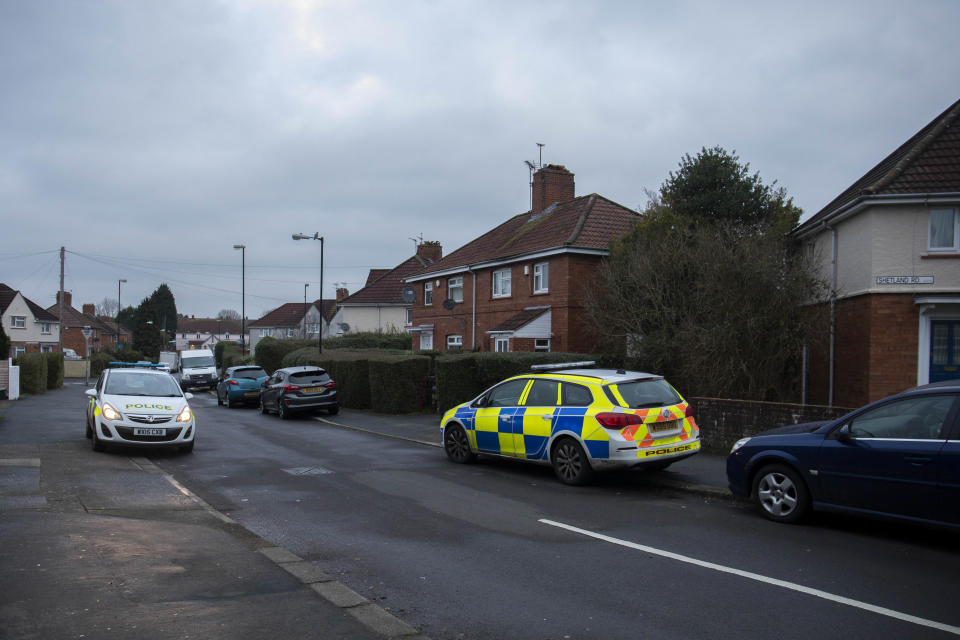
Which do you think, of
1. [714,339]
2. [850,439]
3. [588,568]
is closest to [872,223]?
[714,339]

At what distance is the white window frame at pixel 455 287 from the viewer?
33281 mm

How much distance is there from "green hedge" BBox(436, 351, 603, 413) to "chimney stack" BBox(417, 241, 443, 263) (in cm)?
2840

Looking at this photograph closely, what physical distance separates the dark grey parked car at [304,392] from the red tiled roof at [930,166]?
14858mm

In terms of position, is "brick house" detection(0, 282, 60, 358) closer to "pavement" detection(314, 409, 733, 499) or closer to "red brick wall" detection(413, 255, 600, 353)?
"red brick wall" detection(413, 255, 600, 353)

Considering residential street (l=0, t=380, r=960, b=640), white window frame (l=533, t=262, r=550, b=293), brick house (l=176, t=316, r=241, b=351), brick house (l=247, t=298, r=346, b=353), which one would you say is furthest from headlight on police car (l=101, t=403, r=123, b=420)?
brick house (l=176, t=316, r=241, b=351)

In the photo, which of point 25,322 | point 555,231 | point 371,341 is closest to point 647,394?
point 555,231

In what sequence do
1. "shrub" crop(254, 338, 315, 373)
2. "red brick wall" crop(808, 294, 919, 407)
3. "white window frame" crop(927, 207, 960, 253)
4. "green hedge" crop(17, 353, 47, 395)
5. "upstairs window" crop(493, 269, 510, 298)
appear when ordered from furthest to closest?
"shrub" crop(254, 338, 315, 373)
"green hedge" crop(17, 353, 47, 395)
"upstairs window" crop(493, 269, 510, 298)
"white window frame" crop(927, 207, 960, 253)
"red brick wall" crop(808, 294, 919, 407)

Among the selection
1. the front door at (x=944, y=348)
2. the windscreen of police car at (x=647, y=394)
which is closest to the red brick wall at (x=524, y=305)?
the front door at (x=944, y=348)

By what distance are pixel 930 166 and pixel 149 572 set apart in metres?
17.3

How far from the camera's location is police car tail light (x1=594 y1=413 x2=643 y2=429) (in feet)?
31.7

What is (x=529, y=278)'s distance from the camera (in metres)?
27.8

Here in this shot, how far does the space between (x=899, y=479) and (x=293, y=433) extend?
46.3 ft

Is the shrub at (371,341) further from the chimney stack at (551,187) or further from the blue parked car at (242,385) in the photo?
the chimney stack at (551,187)

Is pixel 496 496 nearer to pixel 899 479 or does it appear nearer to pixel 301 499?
pixel 301 499
